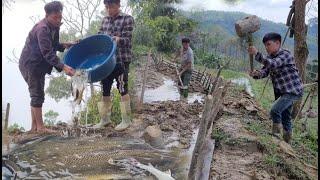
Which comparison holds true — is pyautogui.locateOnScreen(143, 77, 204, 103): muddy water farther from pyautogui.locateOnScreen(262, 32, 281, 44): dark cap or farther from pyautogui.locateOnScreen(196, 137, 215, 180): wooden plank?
pyautogui.locateOnScreen(196, 137, 215, 180): wooden plank

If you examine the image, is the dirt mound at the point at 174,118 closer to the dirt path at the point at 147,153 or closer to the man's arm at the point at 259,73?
the dirt path at the point at 147,153

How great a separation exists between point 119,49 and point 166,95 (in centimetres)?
608

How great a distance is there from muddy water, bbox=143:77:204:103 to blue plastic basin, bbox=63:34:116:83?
15.1 feet

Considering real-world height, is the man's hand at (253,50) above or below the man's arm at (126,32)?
below

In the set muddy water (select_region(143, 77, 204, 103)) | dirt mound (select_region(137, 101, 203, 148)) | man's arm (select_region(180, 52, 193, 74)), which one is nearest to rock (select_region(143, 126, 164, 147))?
dirt mound (select_region(137, 101, 203, 148))

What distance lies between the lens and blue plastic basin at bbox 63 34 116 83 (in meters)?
5.10

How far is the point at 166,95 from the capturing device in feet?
37.9

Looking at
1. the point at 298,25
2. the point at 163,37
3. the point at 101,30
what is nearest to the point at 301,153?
the point at 298,25

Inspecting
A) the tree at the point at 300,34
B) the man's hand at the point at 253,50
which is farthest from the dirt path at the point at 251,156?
the tree at the point at 300,34

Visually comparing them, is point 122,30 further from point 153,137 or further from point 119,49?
point 153,137

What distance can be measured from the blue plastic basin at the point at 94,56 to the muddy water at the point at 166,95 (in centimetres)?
460

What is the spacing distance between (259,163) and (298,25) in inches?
145

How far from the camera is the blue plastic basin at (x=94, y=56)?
5098 millimetres

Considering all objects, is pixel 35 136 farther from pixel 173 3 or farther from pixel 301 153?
pixel 173 3
